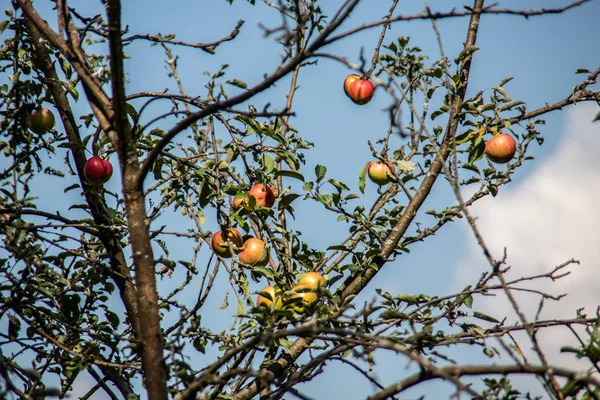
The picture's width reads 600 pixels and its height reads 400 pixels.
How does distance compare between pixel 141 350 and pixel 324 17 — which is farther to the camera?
pixel 324 17

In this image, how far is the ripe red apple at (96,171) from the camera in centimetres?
332

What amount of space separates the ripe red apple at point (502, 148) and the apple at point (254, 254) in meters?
1.42

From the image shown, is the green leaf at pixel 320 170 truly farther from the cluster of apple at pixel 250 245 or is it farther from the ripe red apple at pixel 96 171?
the ripe red apple at pixel 96 171

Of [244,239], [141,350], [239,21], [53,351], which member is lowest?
[141,350]

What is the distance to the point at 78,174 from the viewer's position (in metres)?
3.56

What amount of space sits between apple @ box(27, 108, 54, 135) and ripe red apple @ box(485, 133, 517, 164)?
2366 mm

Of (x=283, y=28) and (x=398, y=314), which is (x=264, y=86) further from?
(x=398, y=314)

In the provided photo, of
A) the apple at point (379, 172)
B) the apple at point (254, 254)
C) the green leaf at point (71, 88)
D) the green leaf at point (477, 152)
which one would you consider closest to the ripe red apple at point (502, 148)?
the green leaf at point (477, 152)

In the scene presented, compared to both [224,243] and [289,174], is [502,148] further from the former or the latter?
[224,243]

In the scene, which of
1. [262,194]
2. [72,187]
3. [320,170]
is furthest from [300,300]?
[72,187]

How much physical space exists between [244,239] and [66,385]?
1142mm

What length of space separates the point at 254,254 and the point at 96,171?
904mm

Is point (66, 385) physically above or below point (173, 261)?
below

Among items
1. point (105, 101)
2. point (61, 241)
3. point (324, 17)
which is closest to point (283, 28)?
point (105, 101)
